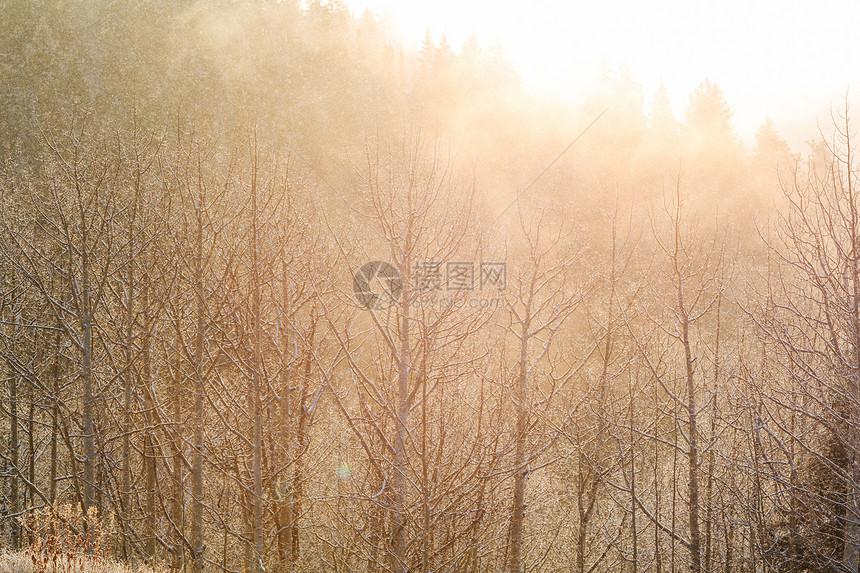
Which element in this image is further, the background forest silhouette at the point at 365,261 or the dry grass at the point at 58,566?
the background forest silhouette at the point at 365,261

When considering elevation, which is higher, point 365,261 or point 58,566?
point 365,261

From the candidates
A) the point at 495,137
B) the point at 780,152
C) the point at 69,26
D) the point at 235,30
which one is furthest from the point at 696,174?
the point at 69,26

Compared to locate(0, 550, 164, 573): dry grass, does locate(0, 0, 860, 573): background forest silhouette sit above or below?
above

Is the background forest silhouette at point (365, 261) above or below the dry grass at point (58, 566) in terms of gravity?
above

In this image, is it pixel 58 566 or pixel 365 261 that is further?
pixel 365 261

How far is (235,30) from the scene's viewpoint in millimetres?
68000

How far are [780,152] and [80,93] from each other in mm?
67899

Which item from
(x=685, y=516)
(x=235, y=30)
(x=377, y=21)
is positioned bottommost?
(x=685, y=516)

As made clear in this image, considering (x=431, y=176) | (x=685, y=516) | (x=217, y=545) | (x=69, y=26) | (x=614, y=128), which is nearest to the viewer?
(x=431, y=176)

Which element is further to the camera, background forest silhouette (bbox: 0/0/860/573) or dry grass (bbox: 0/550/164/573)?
background forest silhouette (bbox: 0/0/860/573)

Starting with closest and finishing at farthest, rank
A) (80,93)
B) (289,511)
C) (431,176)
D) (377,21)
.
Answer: (431,176)
(289,511)
(80,93)
(377,21)

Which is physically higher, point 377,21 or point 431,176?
point 377,21

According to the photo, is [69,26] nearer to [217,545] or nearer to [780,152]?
[217,545]

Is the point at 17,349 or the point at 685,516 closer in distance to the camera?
the point at 17,349
